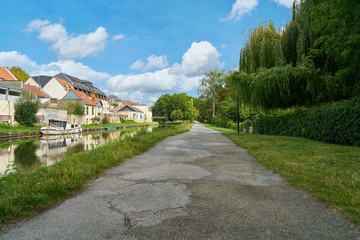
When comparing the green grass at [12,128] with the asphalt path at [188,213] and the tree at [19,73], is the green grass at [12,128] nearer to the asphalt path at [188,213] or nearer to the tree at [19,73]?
the asphalt path at [188,213]

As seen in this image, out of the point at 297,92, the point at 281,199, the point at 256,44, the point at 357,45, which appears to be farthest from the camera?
the point at 256,44

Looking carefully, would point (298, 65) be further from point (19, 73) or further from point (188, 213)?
point (19, 73)

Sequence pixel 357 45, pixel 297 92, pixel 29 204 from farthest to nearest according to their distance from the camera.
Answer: pixel 297 92, pixel 357 45, pixel 29 204

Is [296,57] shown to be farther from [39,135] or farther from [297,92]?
[39,135]

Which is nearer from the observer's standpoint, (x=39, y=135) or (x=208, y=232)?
(x=208, y=232)

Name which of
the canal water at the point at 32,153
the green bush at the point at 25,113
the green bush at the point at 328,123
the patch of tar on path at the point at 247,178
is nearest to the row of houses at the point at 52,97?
the green bush at the point at 25,113

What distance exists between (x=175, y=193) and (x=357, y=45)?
8.27m

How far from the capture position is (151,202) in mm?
3223

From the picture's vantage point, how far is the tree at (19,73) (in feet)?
160

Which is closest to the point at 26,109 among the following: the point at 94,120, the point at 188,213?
the point at 94,120

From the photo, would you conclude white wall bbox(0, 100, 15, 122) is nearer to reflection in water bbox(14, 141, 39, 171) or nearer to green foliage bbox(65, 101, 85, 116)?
green foliage bbox(65, 101, 85, 116)

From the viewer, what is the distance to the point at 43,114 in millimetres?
32094

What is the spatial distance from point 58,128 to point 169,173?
26.8 m

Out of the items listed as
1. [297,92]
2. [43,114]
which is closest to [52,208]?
[297,92]
